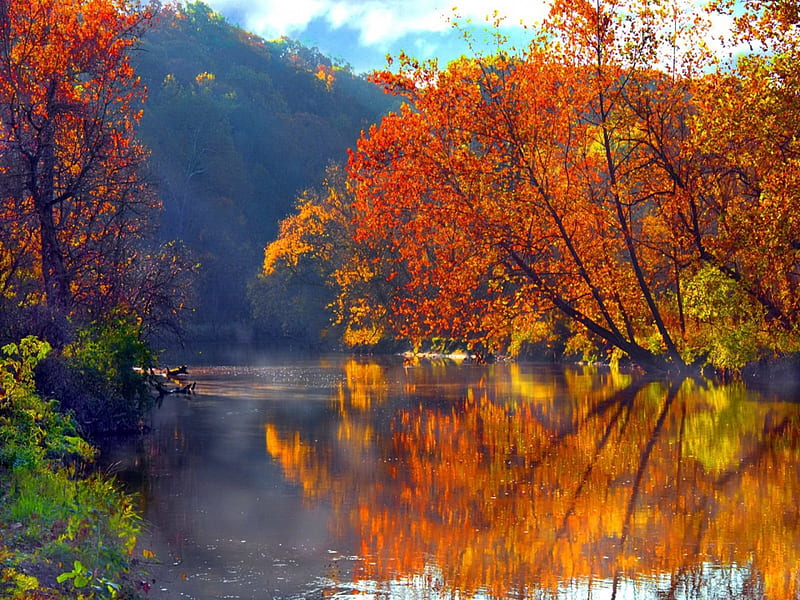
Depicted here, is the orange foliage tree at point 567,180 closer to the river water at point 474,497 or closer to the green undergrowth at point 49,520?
the river water at point 474,497

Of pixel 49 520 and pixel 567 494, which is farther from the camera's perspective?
pixel 567 494

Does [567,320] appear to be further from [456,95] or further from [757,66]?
[757,66]

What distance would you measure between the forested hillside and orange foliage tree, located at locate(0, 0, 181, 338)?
67.1 meters

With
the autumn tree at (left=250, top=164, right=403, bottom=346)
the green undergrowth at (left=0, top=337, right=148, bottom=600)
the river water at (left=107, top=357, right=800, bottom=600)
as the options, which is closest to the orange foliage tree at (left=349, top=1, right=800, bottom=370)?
the river water at (left=107, top=357, right=800, bottom=600)

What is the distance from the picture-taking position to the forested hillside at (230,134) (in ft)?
372

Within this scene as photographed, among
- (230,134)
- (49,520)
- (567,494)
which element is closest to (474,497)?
(567,494)

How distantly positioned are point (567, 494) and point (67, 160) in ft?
63.0

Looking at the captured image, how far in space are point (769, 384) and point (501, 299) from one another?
10.2 meters

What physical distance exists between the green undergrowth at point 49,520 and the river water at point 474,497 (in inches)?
29.0

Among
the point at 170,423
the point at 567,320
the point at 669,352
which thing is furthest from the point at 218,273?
the point at 170,423

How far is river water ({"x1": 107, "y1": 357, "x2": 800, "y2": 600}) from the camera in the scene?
12.2 meters

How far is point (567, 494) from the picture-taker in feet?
58.2

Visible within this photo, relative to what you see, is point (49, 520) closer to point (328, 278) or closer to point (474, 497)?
point (474, 497)

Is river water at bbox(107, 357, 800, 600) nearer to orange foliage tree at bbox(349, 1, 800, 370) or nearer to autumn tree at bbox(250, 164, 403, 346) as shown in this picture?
orange foliage tree at bbox(349, 1, 800, 370)
